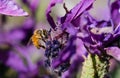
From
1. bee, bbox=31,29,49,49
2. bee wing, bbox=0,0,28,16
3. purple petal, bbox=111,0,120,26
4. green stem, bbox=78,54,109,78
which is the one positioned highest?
bee wing, bbox=0,0,28,16

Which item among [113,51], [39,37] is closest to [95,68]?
[113,51]

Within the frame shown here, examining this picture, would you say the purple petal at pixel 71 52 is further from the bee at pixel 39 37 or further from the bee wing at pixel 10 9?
the bee wing at pixel 10 9

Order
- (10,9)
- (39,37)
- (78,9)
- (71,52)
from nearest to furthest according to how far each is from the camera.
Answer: (10,9)
(78,9)
(39,37)
(71,52)

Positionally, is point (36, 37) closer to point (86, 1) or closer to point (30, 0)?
point (86, 1)

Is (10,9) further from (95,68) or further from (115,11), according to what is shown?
(115,11)

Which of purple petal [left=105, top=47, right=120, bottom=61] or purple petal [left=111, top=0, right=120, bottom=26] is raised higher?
purple petal [left=111, top=0, right=120, bottom=26]

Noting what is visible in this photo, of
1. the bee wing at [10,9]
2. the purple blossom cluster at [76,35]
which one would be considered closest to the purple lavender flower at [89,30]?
the purple blossom cluster at [76,35]

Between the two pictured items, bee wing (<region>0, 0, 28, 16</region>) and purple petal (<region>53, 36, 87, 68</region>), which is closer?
bee wing (<region>0, 0, 28, 16</region>)

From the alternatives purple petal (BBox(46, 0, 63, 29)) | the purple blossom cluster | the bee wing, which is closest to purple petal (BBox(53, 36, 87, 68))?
the purple blossom cluster

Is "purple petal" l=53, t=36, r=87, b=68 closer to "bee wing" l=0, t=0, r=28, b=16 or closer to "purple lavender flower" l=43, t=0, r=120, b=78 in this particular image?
"purple lavender flower" l=43, t=0, r=120, b=78

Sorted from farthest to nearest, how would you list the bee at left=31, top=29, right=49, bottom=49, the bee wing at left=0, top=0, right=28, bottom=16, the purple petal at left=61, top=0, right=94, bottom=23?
1. the bee at left=31, top=29, right=49, bottom=49
2. the purple petal at left=61, top=0, right=94, bottom=23
3. the bee wing at left=0, top=0, right=28, bottom=16
